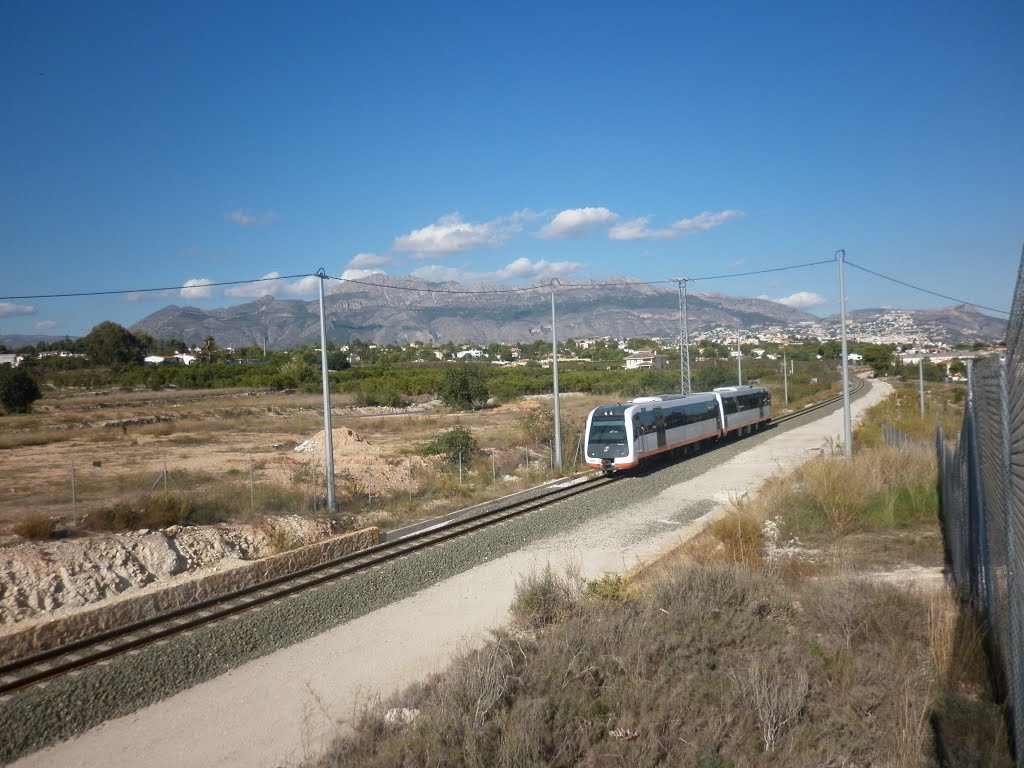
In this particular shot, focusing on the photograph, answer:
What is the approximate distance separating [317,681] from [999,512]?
7421 millimetres

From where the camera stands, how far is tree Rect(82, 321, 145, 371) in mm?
102062

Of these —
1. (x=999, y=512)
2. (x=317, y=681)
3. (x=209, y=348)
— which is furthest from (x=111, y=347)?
(x=999, y=512)

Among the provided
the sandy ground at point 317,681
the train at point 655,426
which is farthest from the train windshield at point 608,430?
the sandy ground at point 317,681

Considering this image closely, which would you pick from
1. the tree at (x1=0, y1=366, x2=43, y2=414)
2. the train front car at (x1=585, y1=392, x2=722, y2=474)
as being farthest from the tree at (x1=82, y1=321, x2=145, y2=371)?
the train front car at (x1=585, y1=392, x2=722, y2=474)

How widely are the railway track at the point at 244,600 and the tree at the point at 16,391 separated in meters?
48.1

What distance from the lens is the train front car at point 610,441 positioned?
24.5 meters

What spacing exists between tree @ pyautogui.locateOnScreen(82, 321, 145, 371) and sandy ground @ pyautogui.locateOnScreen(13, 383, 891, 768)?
323 feet

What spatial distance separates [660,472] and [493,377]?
59202mm

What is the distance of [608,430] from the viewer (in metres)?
25.0

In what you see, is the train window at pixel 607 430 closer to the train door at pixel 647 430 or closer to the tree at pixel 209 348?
the train door at pixel 647 430

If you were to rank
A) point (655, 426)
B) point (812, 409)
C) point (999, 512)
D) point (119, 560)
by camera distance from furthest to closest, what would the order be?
point (812, 409) → point (655, 426) → point (119, 560) → point (999, 512)

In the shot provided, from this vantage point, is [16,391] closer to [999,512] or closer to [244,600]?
[244,600]

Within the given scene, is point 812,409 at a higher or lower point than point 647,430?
lower

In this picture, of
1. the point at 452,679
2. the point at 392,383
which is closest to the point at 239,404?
the point at 392,383
